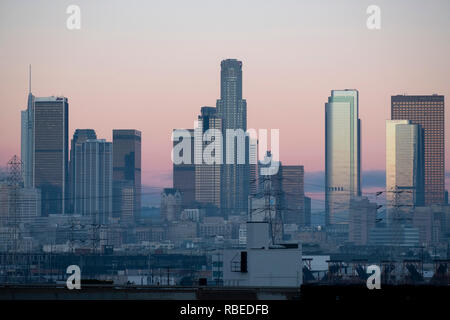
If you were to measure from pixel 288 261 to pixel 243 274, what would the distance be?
4525 mm

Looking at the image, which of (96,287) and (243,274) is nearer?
(96,287)

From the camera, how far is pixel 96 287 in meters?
63.6

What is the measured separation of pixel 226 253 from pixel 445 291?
5096 cm

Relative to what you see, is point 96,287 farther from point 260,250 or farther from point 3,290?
point 260,250
